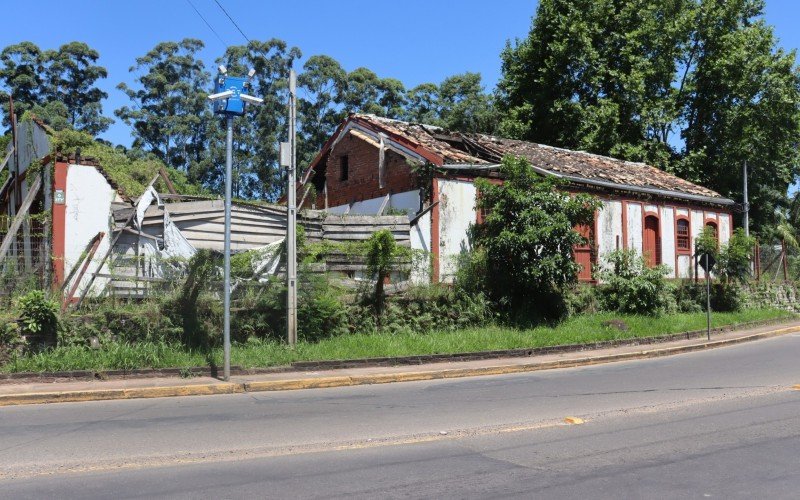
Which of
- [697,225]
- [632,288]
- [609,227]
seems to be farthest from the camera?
[697,225]

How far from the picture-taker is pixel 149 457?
6469 millimetres

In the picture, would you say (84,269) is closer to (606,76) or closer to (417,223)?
(417,223)

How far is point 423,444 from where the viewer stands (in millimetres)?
7039

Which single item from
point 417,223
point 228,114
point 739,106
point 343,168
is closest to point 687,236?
point 739,106

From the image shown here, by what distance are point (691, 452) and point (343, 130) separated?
1848 cm

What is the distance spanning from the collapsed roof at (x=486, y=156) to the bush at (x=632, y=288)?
302 cm

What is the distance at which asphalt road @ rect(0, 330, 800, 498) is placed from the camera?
5512 mm

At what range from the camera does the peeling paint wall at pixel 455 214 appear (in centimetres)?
1839

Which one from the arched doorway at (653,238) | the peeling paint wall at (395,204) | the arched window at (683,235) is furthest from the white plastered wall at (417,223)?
the arched window at (683,235)

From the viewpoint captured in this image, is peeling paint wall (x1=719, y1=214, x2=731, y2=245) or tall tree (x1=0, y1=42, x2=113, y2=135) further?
tall tree (x1=0, y1=42, x2=113, y2=135)

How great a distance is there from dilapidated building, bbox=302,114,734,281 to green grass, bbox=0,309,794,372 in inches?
90.7

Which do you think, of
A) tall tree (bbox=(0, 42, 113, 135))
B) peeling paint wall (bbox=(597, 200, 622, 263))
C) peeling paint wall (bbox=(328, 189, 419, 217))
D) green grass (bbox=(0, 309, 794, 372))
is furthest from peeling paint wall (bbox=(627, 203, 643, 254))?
tall tree (bbox=(0, 42, 113, 135))

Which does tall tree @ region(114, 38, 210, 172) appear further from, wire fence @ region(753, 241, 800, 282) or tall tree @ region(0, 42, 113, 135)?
wire fence @ region(753, 241, 800, 282)

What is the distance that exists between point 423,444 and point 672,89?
110 ft
